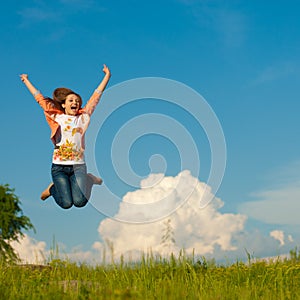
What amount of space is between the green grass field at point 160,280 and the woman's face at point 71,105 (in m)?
3.07

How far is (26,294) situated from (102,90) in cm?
422

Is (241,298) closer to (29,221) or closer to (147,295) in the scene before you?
(147,295)

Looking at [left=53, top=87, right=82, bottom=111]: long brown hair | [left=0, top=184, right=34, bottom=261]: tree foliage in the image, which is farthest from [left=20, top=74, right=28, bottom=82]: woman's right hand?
[left=0, top=184, right=34, bottom=261]: tree foliage

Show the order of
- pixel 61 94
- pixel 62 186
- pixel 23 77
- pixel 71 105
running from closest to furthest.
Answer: pixel 62 186 < pixel 71 105 < pixel 61 94 < pixel 23 77

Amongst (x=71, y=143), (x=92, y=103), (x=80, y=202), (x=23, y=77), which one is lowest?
(x=80, y=202)

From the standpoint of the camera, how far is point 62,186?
1091 centimetres

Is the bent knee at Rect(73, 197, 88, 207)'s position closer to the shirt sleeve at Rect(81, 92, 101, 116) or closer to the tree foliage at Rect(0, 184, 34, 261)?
the shirt sleeve at Rect(81, 92, 101, 116)

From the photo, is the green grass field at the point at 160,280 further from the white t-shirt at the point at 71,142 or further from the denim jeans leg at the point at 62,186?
the white t-shirt at the point at 71,142

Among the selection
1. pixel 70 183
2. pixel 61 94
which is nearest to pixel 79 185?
pixel 70 183

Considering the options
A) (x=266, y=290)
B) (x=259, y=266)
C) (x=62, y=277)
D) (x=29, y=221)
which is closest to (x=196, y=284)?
(x=266, y=290)

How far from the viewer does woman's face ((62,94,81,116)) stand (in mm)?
11250

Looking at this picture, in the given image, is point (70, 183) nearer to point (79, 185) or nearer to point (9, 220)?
point (79, 185)

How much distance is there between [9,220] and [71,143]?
2173 centimetres

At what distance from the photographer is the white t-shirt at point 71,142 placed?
10.9m
